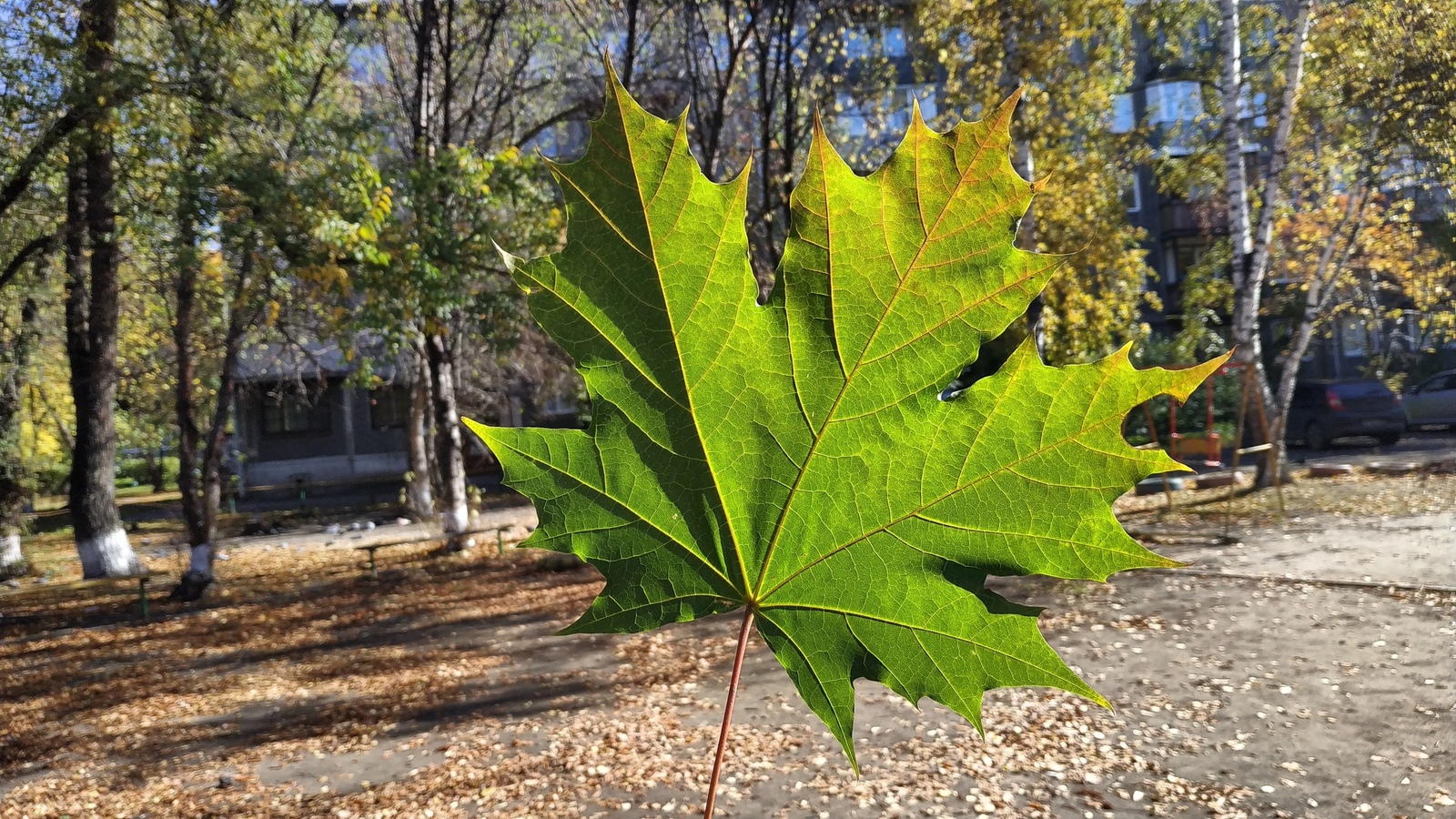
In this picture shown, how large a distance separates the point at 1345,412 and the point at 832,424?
2343 cm

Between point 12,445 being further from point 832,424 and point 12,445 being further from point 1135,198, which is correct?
point 1135,198

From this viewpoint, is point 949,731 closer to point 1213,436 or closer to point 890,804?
point 890,804

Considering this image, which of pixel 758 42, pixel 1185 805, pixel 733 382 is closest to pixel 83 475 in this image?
pixel 758 42

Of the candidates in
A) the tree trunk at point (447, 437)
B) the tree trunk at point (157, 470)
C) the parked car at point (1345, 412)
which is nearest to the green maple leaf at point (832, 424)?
the tree trunk at point (447, 437)

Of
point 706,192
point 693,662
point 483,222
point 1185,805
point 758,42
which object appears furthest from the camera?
point 758,42

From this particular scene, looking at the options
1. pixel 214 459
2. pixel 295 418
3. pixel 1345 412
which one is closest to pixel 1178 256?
pixel 1345 412

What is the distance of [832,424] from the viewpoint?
928 mm

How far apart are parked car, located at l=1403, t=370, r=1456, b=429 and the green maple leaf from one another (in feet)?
81.8

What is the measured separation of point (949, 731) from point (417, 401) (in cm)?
1452

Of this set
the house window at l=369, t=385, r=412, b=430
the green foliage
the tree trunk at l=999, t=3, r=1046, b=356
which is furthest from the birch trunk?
the house window at l=369, t=385, r=412, b=430

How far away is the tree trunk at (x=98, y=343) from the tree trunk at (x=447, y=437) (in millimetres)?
4197

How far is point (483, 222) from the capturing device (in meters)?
11.0

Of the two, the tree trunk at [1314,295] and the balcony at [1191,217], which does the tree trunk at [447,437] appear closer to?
the tree trunk at [1314,295]

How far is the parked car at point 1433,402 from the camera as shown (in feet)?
70.4
